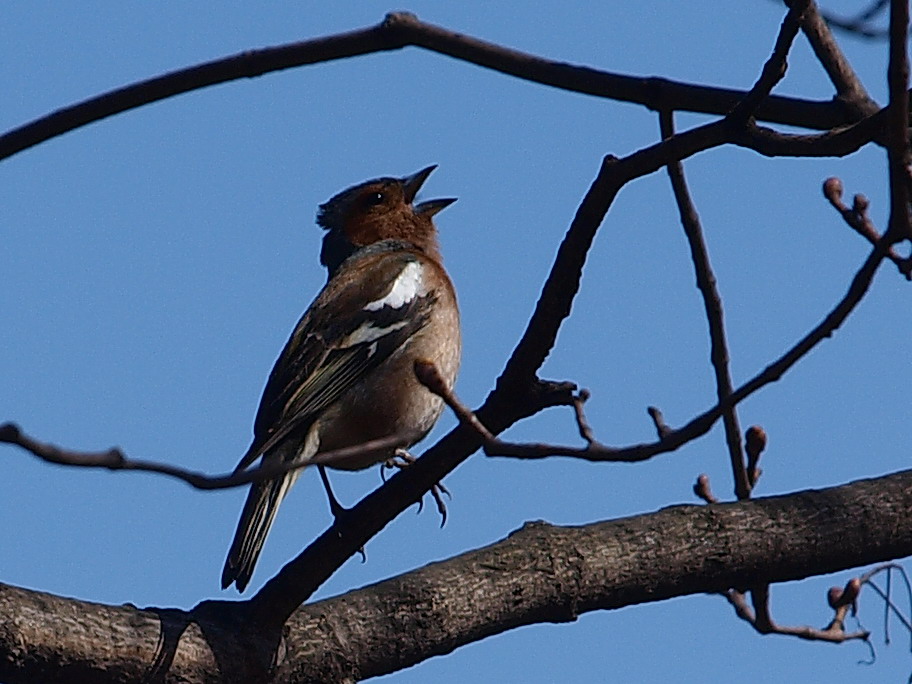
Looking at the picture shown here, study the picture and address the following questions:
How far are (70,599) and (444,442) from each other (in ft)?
4.10

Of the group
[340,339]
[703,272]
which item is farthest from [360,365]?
[703,272]

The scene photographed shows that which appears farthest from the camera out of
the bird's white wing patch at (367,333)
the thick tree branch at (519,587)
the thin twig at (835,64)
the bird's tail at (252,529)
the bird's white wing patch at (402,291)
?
the bird's white wing patch at (402,291)

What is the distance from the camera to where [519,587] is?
5.27m

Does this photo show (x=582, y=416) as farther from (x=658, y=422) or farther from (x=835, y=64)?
(x=835, y=64)

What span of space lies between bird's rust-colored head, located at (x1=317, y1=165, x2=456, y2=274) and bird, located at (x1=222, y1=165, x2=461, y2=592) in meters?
0.26

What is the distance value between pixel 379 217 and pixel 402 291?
139 cm

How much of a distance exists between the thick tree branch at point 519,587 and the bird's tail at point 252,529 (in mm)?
754

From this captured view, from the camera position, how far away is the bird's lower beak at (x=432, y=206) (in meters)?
9.31

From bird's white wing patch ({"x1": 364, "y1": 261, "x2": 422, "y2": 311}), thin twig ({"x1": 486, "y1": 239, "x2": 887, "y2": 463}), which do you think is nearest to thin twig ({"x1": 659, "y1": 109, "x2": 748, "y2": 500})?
thin twig ({"x1": 486, "y1": 239, "x2": 887, "y2": 463})

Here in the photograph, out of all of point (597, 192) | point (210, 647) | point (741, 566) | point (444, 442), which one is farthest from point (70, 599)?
point (741, 566)

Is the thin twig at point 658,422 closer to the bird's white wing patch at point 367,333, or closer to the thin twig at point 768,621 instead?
the thin twig at point 768,621

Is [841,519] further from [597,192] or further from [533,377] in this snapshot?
[597,192]

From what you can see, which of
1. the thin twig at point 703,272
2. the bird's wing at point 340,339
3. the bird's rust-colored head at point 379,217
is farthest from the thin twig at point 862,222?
the bird's rust-colored head at point 379,217

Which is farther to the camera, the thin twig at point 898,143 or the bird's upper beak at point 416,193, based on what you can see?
the bird's upper beak at point 416,193
